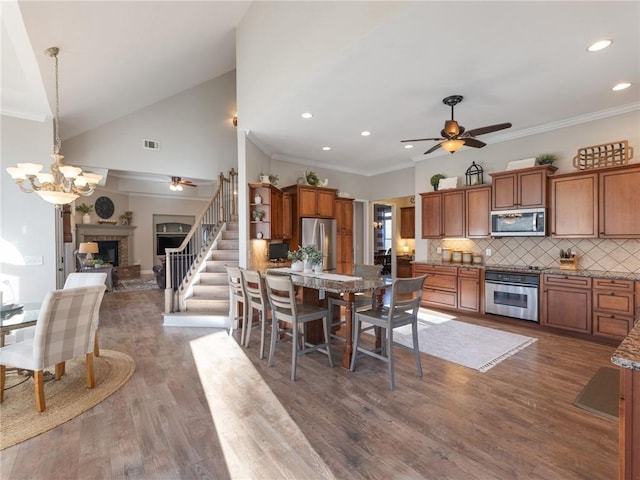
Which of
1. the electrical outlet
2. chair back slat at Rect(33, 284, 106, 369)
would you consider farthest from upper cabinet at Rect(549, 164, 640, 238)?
the electrical outlet

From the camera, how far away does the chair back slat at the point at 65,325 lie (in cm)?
247

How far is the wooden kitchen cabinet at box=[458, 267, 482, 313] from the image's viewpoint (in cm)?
517

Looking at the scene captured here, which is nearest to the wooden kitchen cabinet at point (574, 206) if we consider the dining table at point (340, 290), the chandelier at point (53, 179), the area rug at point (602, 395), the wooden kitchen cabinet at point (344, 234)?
the area rug at point (602, 395)

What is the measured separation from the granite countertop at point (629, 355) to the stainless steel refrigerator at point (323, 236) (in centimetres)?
492

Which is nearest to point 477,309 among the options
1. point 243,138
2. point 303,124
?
point 303,124

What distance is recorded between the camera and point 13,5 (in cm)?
274

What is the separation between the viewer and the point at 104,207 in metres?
9.77

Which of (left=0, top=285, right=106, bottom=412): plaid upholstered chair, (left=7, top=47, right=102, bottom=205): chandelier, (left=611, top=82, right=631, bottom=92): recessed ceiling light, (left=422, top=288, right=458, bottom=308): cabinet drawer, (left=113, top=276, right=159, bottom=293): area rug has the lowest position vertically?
(left=113, top=276, right=159, bottom=293): area rug

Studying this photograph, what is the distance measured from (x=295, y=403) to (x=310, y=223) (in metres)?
4.22

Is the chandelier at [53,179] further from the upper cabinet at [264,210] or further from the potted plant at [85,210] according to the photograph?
the potted plant at [85,210]

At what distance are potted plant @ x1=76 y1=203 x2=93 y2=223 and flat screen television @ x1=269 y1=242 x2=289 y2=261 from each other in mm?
6823

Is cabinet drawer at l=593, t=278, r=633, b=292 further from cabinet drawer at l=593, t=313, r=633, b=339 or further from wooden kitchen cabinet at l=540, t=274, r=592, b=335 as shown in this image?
cabinet drawer at l=593, t=313, r=633, b=339

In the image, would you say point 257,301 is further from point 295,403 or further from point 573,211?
point 573,211

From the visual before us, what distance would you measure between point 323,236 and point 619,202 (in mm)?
4699
